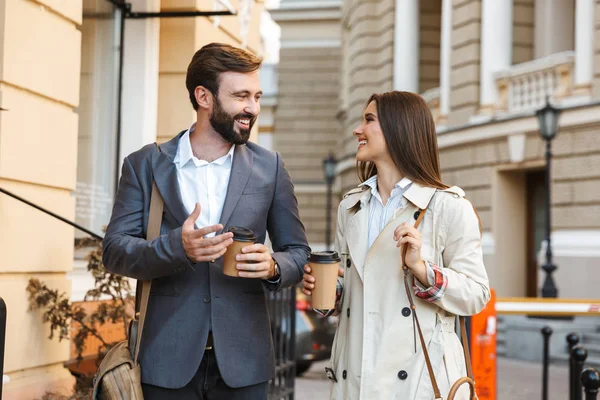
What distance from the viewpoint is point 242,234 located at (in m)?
3.04

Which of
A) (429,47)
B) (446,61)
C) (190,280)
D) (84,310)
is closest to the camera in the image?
(190,280)

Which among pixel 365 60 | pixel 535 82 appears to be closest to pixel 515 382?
pixel 535 82

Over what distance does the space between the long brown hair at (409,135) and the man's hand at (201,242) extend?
915mm

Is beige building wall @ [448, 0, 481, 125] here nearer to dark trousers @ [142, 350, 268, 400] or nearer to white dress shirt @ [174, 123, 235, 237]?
white dress shirt @ [174, 123, 235, 237]

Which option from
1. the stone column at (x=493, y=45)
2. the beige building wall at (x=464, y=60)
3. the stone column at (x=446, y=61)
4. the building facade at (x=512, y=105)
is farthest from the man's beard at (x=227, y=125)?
the stone column at (x=446, y=61)

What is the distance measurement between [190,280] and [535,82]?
628 inches

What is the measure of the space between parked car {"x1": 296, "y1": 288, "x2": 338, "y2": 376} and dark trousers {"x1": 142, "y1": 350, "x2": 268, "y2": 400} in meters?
9.20

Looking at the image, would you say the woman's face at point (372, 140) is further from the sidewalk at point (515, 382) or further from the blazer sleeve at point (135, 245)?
the sidewalk at point (515, 382)

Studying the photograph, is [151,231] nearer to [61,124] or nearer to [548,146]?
[61,124]

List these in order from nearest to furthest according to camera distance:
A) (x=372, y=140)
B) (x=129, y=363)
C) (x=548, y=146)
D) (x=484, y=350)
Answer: (x=129, y=363)
(x=372, y=140)
(x=484, y=350)
(x=548, y=146)

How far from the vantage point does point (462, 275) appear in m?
3.44

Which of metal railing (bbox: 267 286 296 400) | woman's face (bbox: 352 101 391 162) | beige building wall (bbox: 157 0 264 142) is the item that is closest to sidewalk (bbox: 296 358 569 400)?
metal railing (bbox: 267 286 296 400)

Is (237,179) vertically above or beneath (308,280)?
above

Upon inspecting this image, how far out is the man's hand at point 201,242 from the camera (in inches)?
117
